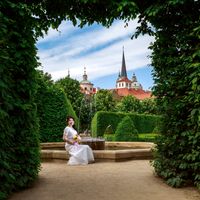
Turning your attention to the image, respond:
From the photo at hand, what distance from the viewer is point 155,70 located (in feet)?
27.0

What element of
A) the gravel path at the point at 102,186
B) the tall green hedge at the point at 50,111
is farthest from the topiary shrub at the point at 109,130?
the gravel path at the point at 102,186

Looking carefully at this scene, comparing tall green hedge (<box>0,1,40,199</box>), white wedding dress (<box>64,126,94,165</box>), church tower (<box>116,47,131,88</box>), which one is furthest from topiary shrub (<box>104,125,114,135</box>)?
church tower (<box>116,47,131,88</box>)

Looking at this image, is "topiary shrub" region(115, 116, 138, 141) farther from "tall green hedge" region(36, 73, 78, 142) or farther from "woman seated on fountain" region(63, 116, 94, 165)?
"woman seated on fountain" region(63, 116, 94, 165)

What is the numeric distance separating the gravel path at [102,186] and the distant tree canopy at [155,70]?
0.32 m

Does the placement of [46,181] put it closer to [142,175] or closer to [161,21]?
[142,175]

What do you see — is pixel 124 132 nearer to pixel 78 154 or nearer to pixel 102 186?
pixel 78 154

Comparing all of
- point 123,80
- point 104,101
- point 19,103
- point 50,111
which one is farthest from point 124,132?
point 123,80

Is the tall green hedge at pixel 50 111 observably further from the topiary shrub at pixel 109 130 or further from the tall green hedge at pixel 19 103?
the topiary shrub at pixel 109 130

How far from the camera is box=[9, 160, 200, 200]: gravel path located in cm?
646

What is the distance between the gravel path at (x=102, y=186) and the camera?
646 centimetres

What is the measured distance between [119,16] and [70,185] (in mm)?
3772

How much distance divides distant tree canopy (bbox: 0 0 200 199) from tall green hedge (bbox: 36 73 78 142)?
30.4 feet

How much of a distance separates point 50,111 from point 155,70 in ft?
32.3

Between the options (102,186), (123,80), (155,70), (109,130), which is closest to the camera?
(102,186)
